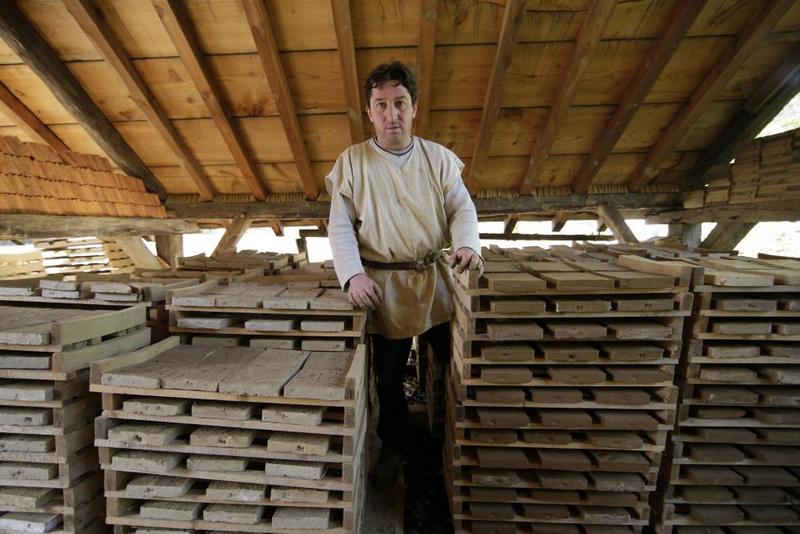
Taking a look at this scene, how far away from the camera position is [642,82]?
3.93 metres

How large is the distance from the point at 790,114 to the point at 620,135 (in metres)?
10.6

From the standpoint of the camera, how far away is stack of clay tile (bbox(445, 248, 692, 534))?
2.02 metres

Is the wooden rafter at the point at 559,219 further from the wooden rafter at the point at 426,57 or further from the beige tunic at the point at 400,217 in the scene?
the beige tunic at the point at 400,217

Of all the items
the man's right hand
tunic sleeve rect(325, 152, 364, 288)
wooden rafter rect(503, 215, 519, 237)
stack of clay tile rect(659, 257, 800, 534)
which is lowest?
stack of clay tile rect(659, 257, 800, 534)

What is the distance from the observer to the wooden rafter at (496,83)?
11.0 ft

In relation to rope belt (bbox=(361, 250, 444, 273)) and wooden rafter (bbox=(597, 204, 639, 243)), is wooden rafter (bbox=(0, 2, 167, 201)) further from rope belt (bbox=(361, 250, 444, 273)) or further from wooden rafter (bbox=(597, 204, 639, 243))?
wooden rafter (bbox=(597, 204, 639, 243))

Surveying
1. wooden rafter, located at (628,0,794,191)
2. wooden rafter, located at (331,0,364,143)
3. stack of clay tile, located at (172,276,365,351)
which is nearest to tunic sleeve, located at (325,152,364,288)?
stack of clay tile, located at (172,276,365,351)

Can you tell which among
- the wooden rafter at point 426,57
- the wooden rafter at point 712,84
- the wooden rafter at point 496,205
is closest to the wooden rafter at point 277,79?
the wooden rafter at point 496,205

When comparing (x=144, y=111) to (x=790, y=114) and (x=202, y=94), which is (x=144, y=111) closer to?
(x=202, y=94)

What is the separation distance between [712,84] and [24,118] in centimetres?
840

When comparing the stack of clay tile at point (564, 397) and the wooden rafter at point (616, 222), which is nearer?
the stack of clay tile at point (564, 397)

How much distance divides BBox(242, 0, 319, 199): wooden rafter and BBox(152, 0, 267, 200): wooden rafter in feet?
2.14

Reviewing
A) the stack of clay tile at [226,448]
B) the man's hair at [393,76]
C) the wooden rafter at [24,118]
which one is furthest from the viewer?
the wooden rafter at [24,118]

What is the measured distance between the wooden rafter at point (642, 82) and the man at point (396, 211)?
9.82ft
